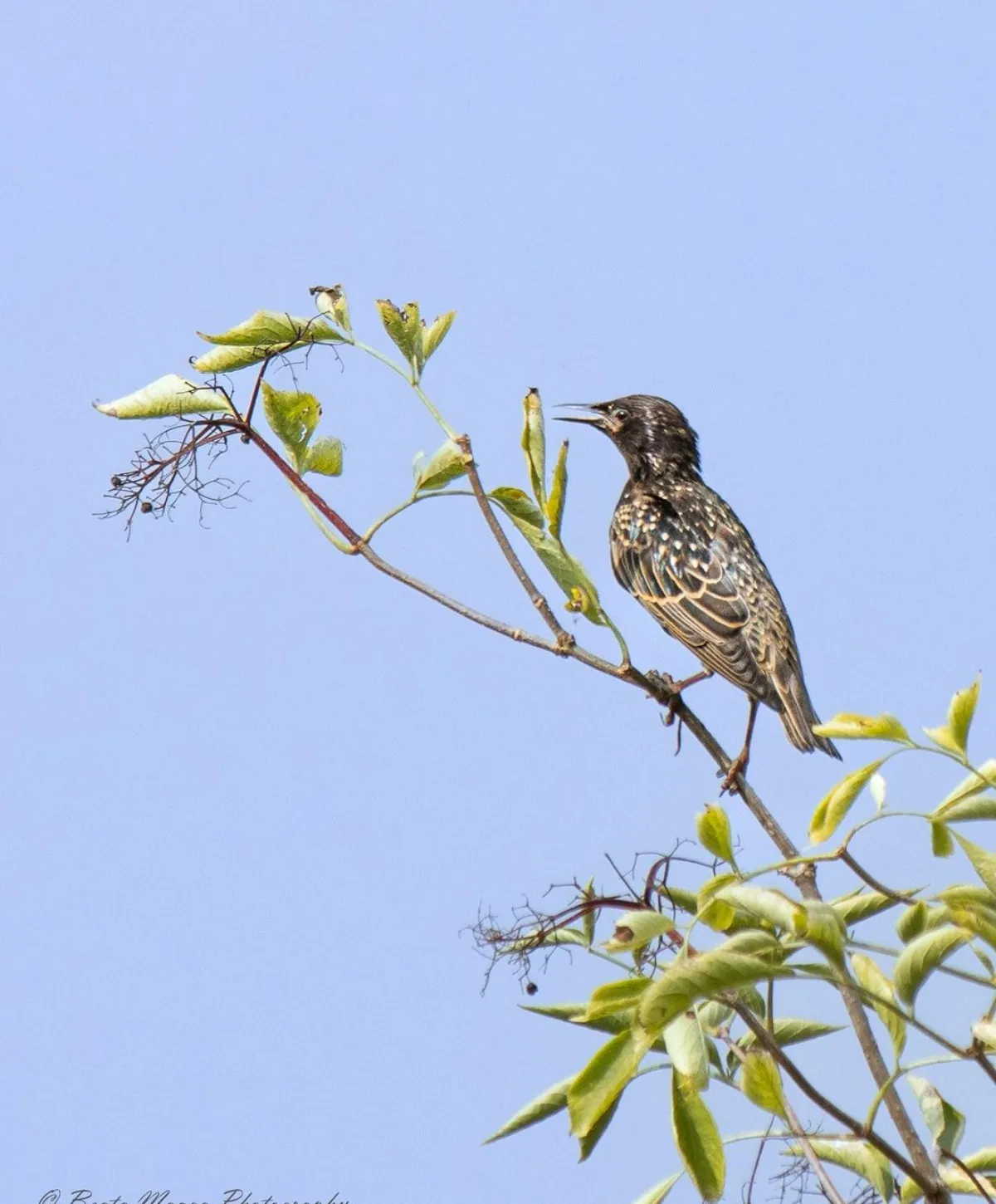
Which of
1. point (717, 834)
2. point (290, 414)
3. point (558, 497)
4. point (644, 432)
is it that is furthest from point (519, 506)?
point (644, 432)

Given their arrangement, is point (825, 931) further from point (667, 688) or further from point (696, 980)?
point (667, 688)

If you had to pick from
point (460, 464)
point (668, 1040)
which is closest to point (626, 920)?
point (668, 1040)

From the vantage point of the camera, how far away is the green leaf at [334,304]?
10.8ft

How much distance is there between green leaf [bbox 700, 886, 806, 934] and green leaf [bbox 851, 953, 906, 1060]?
33 cm

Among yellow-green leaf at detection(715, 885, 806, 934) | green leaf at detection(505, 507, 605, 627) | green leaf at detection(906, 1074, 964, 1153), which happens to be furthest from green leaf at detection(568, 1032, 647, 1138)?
green leaf at detection(505, 507, 605, 627)

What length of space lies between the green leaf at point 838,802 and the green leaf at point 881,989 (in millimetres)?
206

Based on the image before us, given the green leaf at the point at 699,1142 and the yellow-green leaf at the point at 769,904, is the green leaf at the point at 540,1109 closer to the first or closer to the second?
the green leaf at the point at 699,1142

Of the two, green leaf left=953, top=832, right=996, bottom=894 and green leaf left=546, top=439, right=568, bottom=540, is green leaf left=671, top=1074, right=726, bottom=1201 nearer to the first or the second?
green leaf left=953, top=832, right=996, bottom=894

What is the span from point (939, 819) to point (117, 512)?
217cm

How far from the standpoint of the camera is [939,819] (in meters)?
2.30

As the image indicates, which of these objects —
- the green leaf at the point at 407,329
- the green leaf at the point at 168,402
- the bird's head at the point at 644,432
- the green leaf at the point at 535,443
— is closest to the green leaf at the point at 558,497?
the green leaf at the point at 535,443

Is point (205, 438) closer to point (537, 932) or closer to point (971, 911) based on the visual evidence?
point (537, 932)

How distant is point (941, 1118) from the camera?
104 inches

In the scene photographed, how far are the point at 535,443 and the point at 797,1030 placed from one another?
50.0 inches
